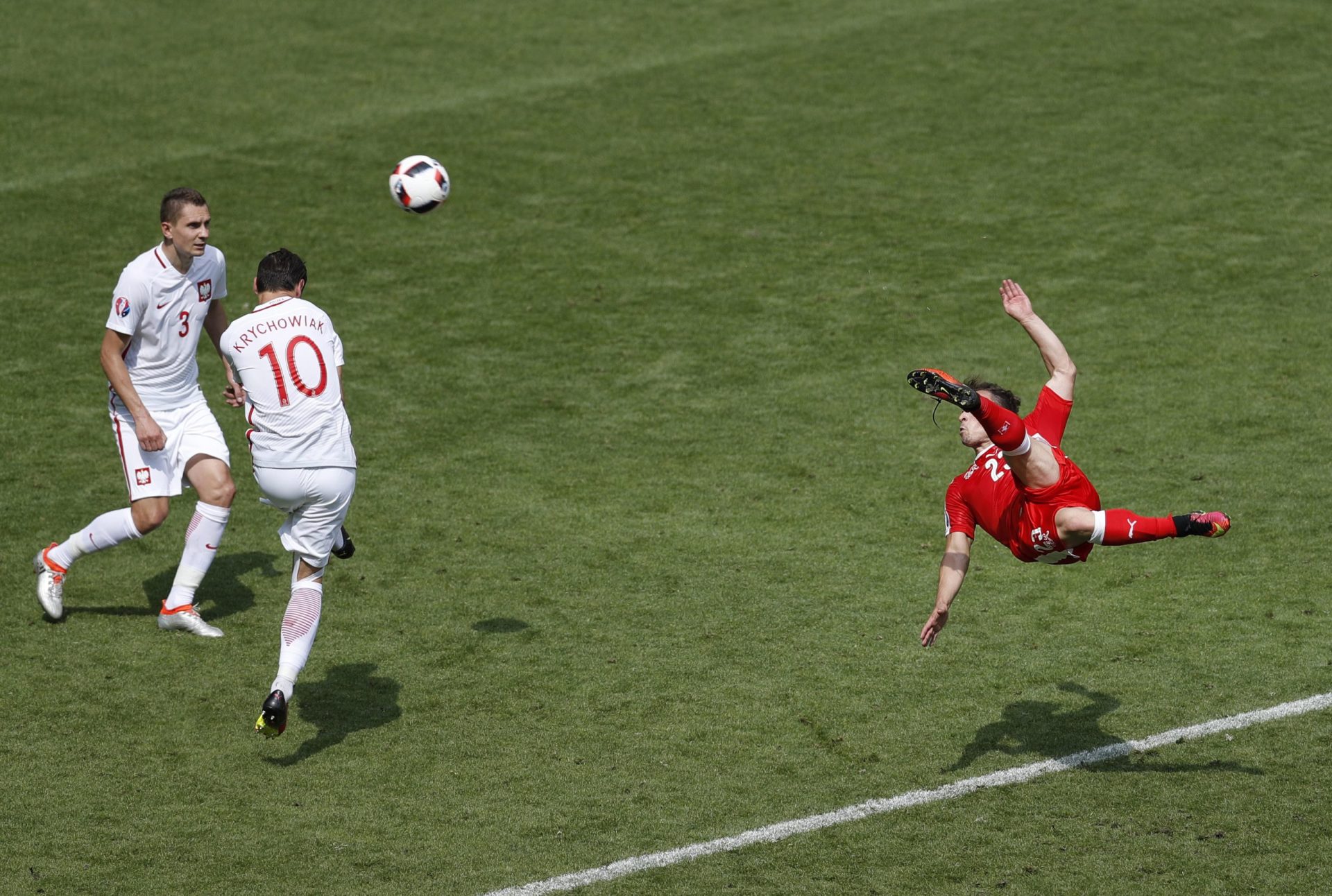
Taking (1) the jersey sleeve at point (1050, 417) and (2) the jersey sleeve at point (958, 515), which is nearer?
(2) the jersey sleeve at point (958, 515)

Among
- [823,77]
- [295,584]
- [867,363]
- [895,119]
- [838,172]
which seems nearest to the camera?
[295,584]

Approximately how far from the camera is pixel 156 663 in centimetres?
847

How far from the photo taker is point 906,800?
23.0 feet

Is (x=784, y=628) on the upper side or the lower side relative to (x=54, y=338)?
lower

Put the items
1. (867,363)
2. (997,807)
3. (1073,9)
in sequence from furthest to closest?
(1073,9) < (867,363) < (997,807)

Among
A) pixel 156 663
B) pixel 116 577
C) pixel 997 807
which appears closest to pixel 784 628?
pixel 997 807

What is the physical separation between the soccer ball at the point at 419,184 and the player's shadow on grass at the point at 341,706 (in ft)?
13.0

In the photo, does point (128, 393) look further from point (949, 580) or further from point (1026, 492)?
point (1026, 492)

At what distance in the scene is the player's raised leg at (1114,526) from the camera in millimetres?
6941

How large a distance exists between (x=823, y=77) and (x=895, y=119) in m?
1.61

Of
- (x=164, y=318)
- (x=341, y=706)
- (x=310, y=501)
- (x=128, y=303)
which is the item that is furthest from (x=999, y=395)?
(x=128, y=303)

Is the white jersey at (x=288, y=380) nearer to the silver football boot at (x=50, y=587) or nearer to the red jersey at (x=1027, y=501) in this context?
the silver football boot at (x=50, y=587)

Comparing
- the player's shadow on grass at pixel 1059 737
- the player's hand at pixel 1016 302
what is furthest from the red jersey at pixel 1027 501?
the player's shadow on grass at pixel 1059 737

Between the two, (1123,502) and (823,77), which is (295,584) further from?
(823,77)
